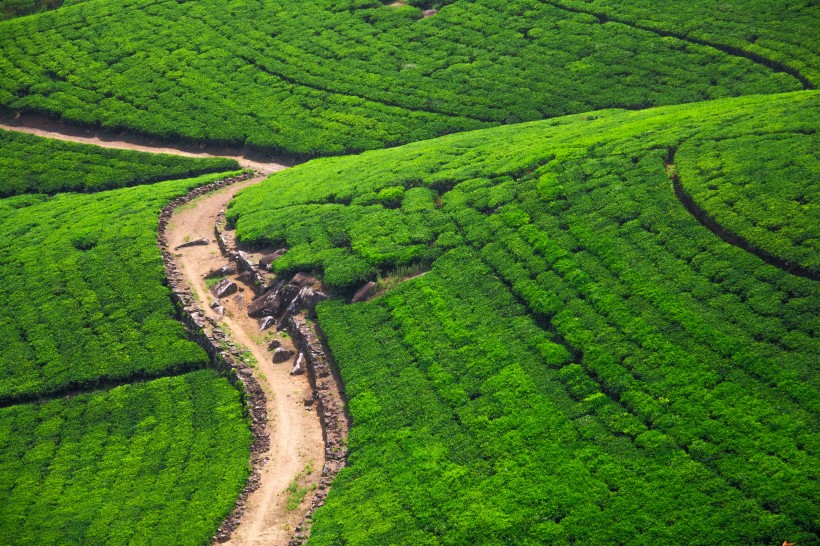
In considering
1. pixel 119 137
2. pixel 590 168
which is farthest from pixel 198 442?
pixel 119 137

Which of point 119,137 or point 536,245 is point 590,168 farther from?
point 119,137

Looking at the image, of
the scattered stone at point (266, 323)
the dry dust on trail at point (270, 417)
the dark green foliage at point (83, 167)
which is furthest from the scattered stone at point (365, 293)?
the dark green foliage at point (83, 167)

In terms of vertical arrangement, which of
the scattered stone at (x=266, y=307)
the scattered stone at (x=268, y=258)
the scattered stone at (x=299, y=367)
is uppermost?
the scattered stone at (x=268, y=258)

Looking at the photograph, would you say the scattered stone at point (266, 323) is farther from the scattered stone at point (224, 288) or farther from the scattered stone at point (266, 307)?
the scattered stone at point (224, 288)

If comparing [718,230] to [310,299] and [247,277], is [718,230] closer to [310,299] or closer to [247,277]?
[310,299]

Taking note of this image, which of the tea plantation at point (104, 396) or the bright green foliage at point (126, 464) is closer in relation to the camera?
the bright green foliage at point (126, 464)

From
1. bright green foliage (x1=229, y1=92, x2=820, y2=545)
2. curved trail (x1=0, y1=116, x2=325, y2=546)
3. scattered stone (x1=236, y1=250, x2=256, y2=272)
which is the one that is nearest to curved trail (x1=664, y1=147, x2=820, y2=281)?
bright green foliage (x1=229, y1=92, x2=820, y2=545)
